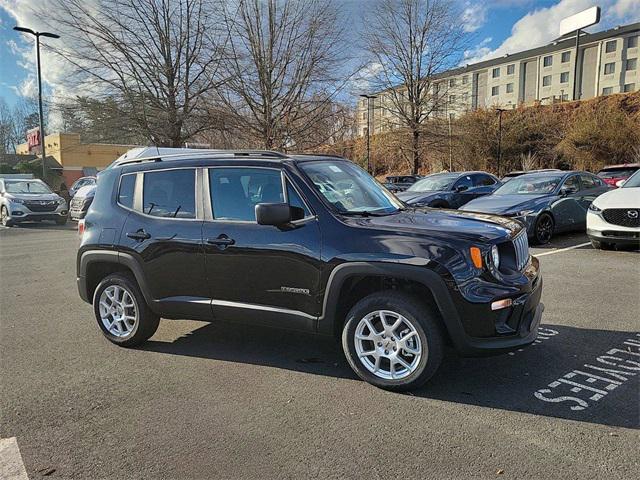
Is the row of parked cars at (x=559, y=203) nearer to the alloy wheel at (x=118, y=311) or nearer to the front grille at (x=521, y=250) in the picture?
the front grille at (x=521, y=250)

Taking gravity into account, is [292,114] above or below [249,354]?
above

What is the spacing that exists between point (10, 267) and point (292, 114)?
12059 mm

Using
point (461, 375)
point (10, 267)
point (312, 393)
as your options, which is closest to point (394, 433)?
point (312, 393)

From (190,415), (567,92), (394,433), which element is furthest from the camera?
(567,92)

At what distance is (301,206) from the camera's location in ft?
13.0

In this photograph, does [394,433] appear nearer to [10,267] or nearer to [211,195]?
[211,195]

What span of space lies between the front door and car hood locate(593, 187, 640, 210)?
23.0 ft

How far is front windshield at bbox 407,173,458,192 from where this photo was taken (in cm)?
1354

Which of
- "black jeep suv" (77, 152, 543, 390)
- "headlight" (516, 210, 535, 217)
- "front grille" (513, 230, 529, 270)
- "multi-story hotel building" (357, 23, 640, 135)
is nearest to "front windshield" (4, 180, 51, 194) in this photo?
"black jeep suv" (77, 152, 543, 390)

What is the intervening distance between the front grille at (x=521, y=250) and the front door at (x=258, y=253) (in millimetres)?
1540

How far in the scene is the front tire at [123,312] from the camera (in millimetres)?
4695

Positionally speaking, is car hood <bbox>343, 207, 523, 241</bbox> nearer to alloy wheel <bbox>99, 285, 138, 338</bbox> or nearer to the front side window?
the front side window

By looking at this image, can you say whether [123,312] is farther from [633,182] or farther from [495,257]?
[633,182]

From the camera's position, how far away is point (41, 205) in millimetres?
17891
